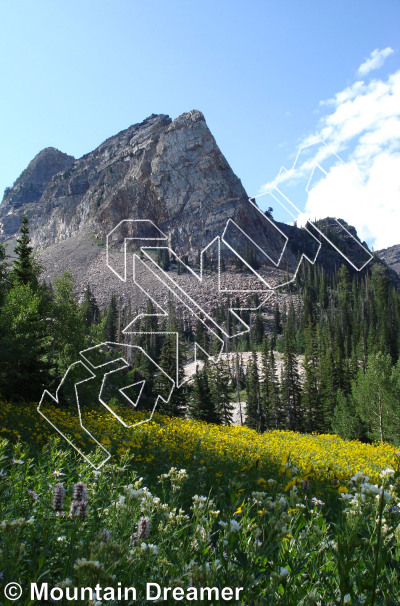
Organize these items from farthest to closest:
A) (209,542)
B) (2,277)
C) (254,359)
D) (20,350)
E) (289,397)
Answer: (254,359)
(289,397)
(2,277)
(20,350)
(209,542)

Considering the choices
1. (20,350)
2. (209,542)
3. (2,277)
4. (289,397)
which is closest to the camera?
(209,542)

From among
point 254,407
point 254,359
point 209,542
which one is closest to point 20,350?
point 209,542

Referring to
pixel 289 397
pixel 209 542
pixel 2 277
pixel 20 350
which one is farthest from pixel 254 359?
pixel 209 542

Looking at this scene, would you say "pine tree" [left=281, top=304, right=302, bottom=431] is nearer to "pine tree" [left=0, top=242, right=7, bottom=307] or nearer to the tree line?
the tree line

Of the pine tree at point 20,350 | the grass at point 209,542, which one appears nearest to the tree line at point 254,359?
the pine tree at point 20,350

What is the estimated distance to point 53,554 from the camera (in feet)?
8.17

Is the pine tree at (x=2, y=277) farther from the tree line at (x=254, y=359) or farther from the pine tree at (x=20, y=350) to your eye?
the pine tree at (x=20, y=350)

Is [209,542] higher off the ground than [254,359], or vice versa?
[209,542]

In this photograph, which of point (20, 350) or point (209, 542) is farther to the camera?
point (20, 350)

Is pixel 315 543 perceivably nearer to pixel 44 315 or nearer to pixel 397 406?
pixel 44 315

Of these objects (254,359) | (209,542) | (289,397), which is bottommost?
(289,397)

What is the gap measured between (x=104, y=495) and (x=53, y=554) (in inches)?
48.2

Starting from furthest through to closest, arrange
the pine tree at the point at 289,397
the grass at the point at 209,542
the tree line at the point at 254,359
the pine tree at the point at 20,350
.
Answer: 1. the pine tree at the point at 289,397
2. the tree line at the point at 254,359
3. the pine tree at the point at 20,350
4. the grass at the point at 209,542

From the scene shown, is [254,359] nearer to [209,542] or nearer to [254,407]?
[254,407]
